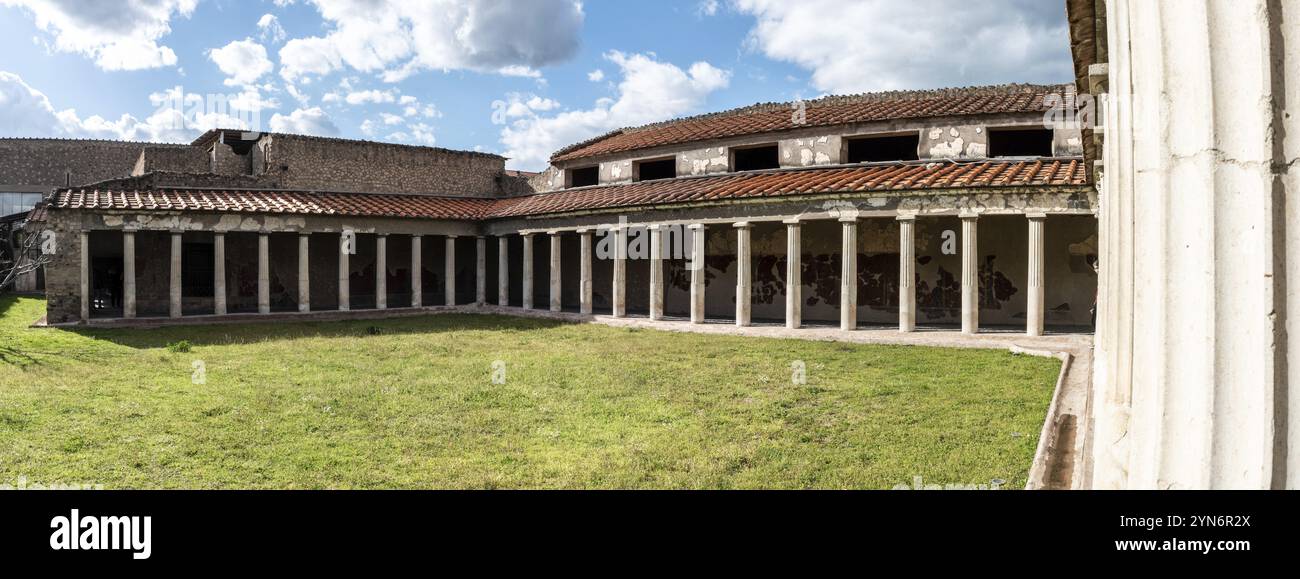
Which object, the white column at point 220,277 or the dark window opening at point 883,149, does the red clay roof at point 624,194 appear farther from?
the dark window opening at point 883,149

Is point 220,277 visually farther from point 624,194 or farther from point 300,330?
point 624,194

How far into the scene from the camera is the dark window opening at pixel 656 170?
970 inches

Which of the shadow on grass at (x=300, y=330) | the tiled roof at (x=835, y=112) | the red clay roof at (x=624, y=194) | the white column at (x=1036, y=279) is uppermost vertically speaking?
the tiled roof at (x=835, y=112)

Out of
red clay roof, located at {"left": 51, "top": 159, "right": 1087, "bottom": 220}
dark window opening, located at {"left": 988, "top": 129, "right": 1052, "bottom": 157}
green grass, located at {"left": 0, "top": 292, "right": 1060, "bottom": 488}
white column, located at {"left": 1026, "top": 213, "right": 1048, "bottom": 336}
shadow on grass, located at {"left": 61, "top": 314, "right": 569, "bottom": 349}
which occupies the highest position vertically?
dark window opening, located at {"left": 988, "top": 129, "right": 1052, "bottom": 157}

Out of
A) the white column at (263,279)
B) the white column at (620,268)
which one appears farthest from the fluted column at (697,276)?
the white column at (263,279)

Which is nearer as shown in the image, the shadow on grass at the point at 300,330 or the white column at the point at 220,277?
the shadow on grass at the point at 300,330

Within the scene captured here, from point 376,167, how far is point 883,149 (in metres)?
18.5

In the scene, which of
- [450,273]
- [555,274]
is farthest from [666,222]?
[450,273]

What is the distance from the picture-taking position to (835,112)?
69.4ft

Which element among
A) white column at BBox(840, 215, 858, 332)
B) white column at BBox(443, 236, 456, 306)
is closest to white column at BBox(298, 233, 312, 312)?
white column at BBox(443, 236, 456, 306)

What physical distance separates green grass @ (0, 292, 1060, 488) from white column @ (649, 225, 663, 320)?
18.8ft

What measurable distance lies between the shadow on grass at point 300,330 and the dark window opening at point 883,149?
33.2ft

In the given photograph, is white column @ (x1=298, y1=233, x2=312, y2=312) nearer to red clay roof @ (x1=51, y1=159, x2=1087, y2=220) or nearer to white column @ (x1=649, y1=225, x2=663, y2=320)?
red clay roof @ (x1=51, y1=159, x2=1087, y2=220)

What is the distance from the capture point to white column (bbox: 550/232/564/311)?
75.9 ft
